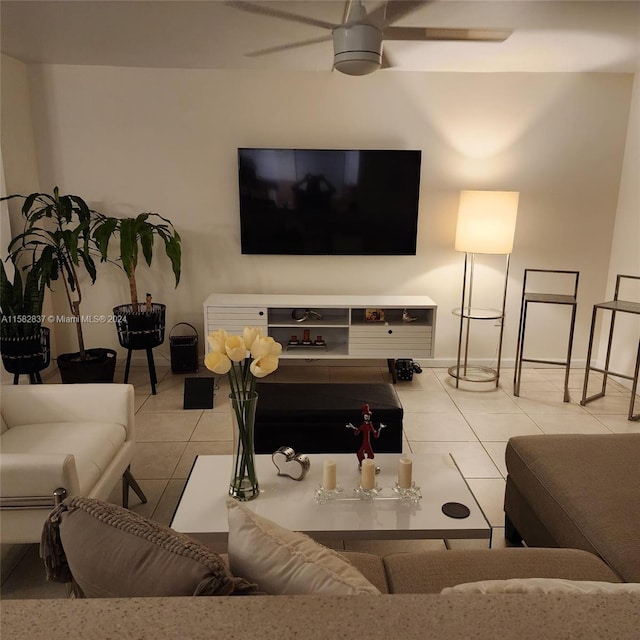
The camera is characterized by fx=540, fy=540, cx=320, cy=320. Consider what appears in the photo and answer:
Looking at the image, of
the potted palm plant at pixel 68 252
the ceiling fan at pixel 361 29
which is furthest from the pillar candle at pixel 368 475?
the potted palm plant at pixel 68 252

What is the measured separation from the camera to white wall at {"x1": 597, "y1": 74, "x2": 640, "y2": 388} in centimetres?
388

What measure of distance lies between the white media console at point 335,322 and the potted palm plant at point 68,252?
795mm

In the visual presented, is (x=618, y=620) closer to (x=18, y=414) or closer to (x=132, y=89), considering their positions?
(x=18, y=414)

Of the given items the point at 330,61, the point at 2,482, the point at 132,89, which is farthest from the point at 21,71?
the point at 2,482

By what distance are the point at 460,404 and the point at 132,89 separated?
3210 millimetres

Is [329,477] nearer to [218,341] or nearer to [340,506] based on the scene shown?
[340,506]

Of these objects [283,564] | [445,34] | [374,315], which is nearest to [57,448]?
[283,564]

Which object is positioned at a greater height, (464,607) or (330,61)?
(330,61)

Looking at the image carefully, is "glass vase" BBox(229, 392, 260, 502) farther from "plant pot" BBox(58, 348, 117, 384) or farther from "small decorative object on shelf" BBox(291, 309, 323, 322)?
"small decorative object on shelf" BBox(291, 309, 323, 322)

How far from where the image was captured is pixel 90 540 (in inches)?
37.4

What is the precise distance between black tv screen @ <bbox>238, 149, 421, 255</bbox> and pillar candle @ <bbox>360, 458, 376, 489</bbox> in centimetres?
250

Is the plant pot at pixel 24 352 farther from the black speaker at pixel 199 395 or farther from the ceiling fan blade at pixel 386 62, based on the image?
the ceiling fan blade at pixel 386 62

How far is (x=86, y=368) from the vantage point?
364 centimetres

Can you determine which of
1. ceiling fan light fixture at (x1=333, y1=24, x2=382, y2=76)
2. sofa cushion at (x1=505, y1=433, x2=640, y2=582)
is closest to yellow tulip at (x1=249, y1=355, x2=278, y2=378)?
sofa cushion at (x1=505, y1=433, x2=640, y2=582)
